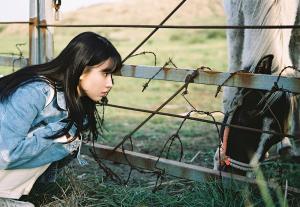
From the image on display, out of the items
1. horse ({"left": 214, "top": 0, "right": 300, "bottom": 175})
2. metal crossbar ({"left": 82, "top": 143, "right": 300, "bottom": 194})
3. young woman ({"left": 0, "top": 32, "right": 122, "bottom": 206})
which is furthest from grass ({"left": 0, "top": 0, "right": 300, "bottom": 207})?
young woman ({"left": 0, "top": 32, "right": 122, "bottom": 206})

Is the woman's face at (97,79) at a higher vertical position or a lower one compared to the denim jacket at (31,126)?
higher

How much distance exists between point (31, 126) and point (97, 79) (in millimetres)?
399

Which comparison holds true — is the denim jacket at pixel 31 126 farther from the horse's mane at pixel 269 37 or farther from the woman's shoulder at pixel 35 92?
the horse's mane at pixel 269 37

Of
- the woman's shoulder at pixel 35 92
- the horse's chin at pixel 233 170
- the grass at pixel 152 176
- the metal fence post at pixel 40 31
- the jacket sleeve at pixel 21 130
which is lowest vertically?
the grass at pixel 152 176

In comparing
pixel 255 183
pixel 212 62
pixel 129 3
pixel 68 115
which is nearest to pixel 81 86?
pixel 68 115

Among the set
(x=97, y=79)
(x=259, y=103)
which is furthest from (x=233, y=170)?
(x=97, y=79)

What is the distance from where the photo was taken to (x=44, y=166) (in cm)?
252

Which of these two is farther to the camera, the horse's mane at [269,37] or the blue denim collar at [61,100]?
the horse's mane at [269,37]

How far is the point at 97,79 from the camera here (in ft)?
7.99

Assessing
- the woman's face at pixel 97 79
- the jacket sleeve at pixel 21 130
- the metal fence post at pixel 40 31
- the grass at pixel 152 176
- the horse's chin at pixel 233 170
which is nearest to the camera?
the jacket sleeve at pixel 21 130

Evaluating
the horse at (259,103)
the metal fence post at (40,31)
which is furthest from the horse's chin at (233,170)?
the metal fence post at (40,31)

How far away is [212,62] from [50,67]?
37.6 ft

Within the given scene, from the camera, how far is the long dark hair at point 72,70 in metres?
2.38

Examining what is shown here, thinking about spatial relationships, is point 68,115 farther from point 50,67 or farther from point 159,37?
point 159,37
